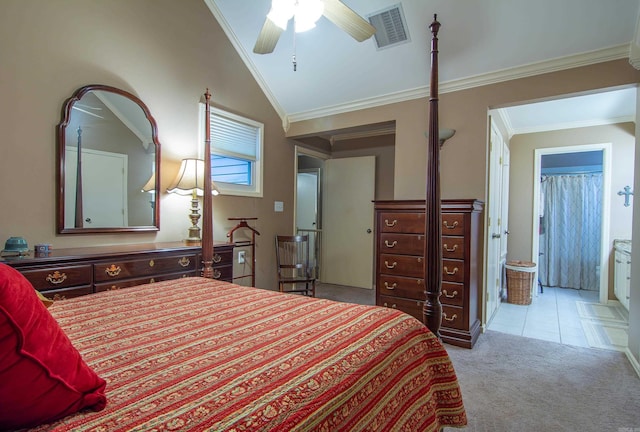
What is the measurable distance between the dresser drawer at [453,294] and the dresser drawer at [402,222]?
1.69ft

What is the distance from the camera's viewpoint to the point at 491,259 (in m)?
3.29

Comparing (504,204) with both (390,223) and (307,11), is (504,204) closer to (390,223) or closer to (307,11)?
(390,223)

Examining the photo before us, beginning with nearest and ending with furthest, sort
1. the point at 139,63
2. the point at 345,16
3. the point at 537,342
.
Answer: the point at 345,16
the point at 139,63
the point at 537,342

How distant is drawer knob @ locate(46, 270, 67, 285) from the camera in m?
1.71

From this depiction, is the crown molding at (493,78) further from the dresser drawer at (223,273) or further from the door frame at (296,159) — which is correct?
the dresser drawer at (223,273)

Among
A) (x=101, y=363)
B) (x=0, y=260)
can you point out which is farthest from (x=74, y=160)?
(x=101, y=363)

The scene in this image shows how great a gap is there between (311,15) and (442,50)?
1.42m

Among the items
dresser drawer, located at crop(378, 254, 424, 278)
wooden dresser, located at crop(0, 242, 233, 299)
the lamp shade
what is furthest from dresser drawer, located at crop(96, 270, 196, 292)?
dresser drawer, located at crop(378, 254, 424, 278)

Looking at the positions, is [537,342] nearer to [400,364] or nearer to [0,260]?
[400,364]

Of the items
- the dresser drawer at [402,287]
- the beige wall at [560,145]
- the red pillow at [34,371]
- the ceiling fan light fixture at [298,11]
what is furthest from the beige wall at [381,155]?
the red pillow at [34,371]

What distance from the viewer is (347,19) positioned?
6.25ft

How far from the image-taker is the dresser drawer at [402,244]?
9.05 ft

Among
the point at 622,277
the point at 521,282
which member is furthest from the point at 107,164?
the point at 622,277

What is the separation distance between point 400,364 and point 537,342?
2.47 m
